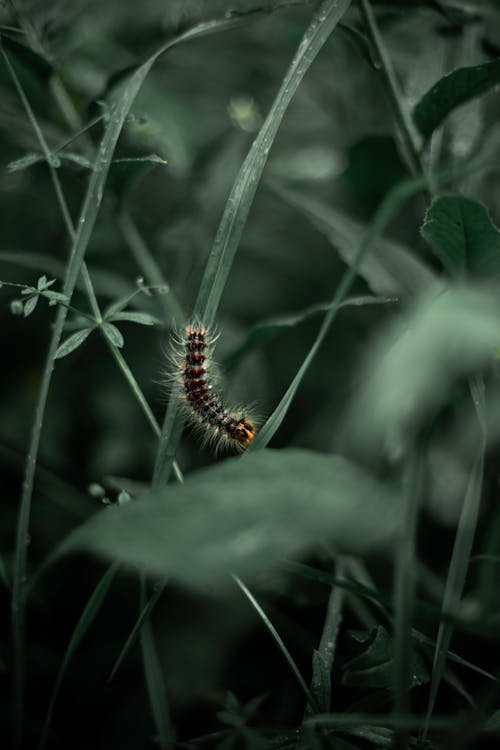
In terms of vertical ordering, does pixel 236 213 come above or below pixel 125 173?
below

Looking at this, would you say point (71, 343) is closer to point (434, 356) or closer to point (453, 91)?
point (434, 356)

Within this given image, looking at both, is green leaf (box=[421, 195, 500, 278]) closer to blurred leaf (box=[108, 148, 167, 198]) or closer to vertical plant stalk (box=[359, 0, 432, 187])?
vertical plant stalk (box=[359, 0, 432, 187])

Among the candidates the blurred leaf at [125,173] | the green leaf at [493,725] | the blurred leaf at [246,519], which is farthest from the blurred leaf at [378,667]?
the blurred leaf at [125,173]

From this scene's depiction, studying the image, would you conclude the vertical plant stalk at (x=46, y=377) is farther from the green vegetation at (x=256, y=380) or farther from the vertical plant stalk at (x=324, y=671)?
the vertical plant stalk at (x=324, y=671)

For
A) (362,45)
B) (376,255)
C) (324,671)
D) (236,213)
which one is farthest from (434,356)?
(376,255)

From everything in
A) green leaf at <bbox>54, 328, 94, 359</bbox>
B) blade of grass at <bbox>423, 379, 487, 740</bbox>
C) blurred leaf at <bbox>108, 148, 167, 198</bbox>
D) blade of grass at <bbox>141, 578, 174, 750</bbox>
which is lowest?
blade of grass at <bbox>141, 578, 174, 750</bbox>

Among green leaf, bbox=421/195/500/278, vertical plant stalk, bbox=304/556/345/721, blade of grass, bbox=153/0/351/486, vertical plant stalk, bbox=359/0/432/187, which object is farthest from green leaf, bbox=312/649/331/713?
vertical plant stalk, bbox=359/0/432/187
